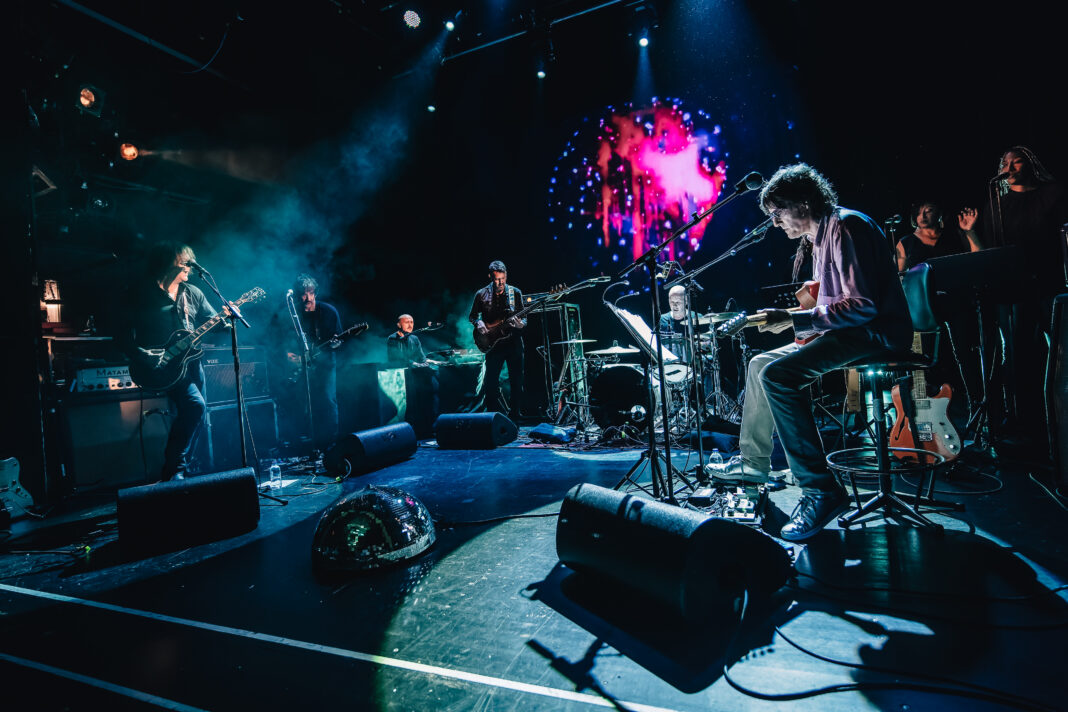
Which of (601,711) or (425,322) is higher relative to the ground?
(425,322)

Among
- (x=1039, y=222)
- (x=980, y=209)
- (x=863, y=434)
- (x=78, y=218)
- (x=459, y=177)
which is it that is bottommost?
(x=863, y=434)

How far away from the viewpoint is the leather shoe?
2504 mm

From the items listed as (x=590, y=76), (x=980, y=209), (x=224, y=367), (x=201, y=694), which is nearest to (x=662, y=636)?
(x=201, y=694)

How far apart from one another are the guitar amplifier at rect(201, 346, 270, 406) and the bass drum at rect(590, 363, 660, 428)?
14.1 feet

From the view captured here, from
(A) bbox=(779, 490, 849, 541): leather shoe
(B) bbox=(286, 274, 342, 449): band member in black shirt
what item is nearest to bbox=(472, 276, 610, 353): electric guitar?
(B) bbox=(286, 274, 342, 449): band member in black shirt

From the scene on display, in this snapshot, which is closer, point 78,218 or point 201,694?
point 201,694

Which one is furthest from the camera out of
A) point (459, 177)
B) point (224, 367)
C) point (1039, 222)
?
point (459, 177)

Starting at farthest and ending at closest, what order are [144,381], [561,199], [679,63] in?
[561,199] < [679,63] < [144,381]

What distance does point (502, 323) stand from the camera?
7000mm

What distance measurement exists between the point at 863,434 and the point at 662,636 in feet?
15.2

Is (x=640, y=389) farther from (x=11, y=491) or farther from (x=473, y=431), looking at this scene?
(x=11, y=491)

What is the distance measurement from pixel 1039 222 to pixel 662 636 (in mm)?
4811

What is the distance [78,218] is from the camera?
7.28m

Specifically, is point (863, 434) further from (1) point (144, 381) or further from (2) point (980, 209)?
(1) point (144, 381)
